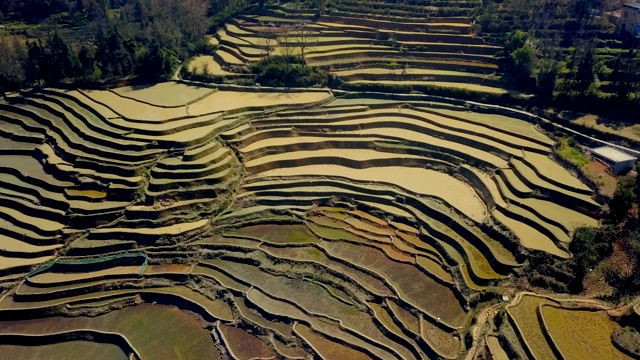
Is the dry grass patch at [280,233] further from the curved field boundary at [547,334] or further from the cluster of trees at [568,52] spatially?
the cluster of trees at [568,52]

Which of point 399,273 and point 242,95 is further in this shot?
point 242,95

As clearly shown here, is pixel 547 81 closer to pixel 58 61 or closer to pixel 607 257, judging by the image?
pixel 607 257

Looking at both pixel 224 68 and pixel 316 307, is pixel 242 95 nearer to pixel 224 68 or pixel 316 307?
pixel 224 68

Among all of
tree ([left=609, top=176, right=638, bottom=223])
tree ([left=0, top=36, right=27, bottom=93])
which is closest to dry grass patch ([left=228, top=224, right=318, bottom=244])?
tree ([left=609, top=176, right=638, bottom=223])

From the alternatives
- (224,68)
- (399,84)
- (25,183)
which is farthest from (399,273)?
(224,68)

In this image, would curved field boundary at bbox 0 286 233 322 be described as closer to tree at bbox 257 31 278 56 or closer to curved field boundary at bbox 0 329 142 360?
curved field boundary at bbox 0 329 142 360

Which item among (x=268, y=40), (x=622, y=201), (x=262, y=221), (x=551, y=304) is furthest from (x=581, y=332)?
(x=268, y=40)
